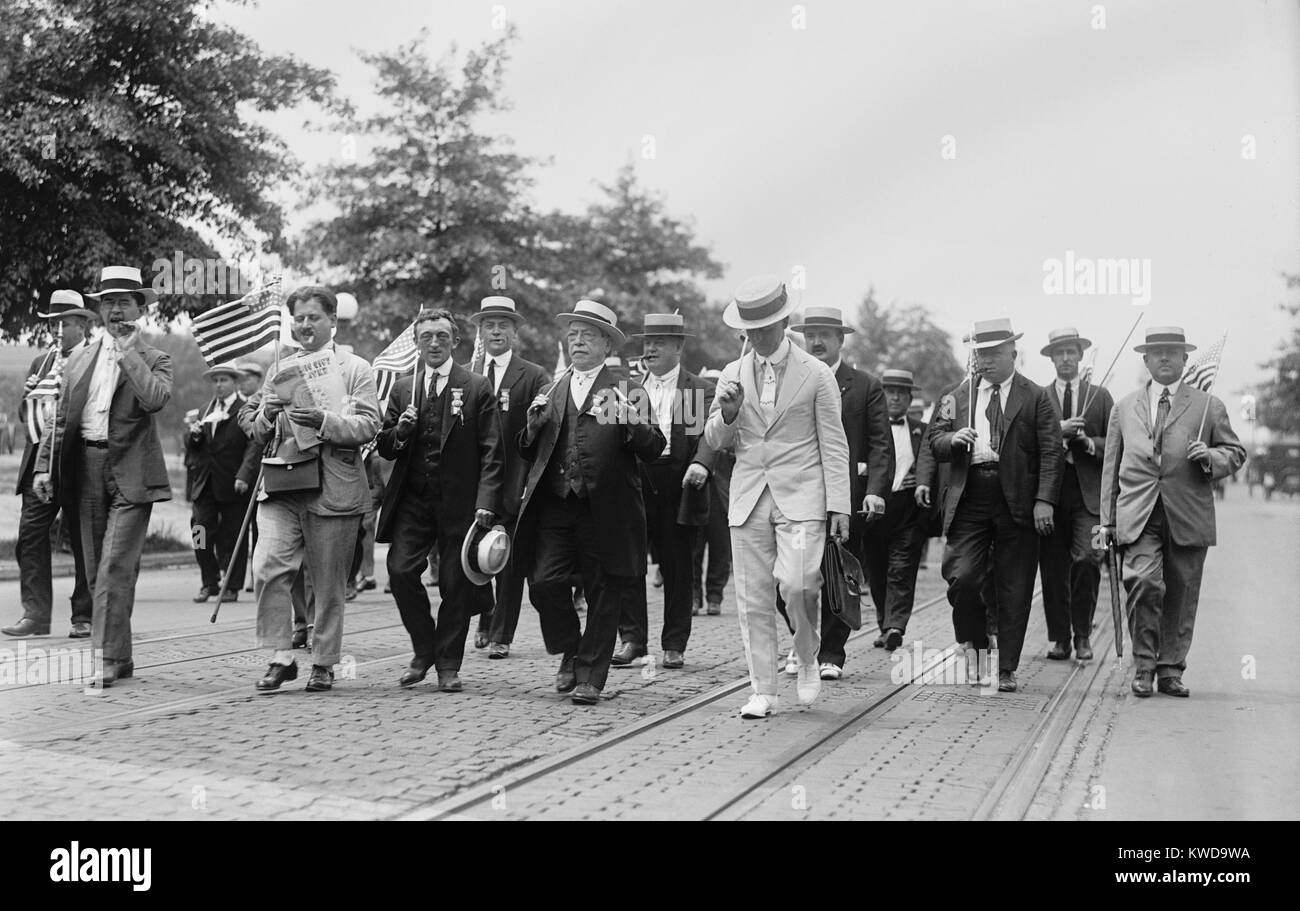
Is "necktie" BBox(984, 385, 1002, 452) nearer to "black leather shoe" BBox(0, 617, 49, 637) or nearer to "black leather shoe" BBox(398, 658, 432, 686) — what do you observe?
"black leather shoe" BBox(398, 658, 432, 686)

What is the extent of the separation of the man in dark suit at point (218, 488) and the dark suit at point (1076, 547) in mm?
7372

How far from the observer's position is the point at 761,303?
7609mm

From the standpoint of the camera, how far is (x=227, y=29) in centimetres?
1878

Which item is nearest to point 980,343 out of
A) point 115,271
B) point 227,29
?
point 115,271

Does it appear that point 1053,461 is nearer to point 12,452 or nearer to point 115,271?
point 115,271

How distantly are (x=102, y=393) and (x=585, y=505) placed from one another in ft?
9.72

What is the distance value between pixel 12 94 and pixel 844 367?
41.3 ft

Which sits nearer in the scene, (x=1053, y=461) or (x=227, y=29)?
(x=1053, y=461)

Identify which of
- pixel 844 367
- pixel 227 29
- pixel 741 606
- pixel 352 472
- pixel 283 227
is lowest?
pixel 741 606

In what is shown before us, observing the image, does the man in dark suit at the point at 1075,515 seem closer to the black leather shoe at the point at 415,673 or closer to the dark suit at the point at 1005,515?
the dark suit at the point at 1005,515

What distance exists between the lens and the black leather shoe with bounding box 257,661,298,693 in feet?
26.0

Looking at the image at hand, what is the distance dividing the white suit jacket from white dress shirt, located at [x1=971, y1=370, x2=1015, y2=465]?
1630 millimetres

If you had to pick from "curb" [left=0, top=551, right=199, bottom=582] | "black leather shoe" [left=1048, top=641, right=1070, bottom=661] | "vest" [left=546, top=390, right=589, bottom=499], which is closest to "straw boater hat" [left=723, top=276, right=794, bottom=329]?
"vest" [left=546, top=390, right=589, bottom=499]
